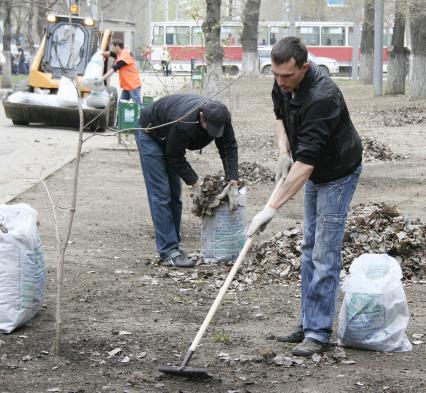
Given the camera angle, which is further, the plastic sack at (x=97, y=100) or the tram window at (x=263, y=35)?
the tram window at (x=263, y=35)

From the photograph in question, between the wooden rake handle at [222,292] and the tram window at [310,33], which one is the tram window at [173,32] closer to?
the tram window at [310,33]

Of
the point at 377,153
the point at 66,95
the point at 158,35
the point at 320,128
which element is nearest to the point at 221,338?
the point at 320,128

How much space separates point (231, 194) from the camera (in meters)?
7.53

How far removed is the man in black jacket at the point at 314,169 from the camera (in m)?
4.82

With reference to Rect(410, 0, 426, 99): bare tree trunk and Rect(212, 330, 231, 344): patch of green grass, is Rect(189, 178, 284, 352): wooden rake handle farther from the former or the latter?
Rect(410, 0, 426, 99): bare tree trunk

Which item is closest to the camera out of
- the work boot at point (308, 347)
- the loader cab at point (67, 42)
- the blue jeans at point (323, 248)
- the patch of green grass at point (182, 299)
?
the blue jeans at point (323, 248)

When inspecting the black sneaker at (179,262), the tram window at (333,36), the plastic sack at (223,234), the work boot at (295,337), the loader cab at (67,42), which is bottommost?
the black sneaker at (179,262)

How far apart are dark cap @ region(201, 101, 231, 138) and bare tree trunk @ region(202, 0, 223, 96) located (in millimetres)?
13332

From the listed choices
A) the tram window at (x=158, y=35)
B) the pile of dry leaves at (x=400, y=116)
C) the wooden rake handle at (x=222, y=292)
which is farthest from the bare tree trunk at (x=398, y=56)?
the tram window at (x=158, y=35)

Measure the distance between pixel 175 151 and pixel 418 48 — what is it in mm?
20116

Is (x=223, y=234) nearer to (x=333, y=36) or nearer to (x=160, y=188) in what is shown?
(x=160, y=188)

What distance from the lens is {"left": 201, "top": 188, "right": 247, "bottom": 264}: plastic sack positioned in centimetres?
768

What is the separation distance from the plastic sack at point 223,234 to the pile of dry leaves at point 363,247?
0.67ft

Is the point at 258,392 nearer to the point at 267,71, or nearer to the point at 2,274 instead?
the point at 2,274
